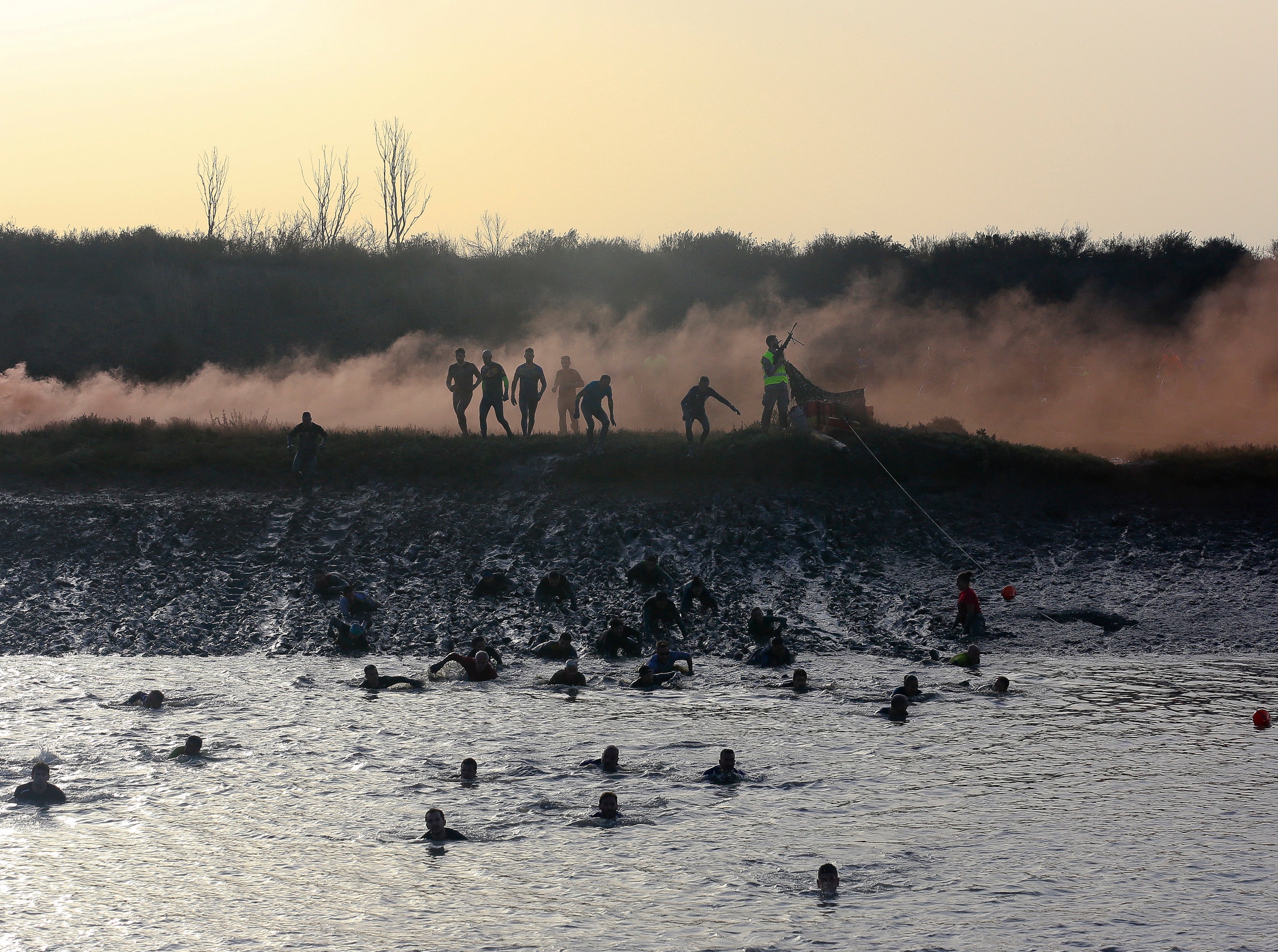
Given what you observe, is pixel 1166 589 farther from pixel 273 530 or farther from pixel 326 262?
pixel 326 262

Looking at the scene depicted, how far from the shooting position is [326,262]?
6222 centimetres

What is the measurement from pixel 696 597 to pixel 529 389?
8736mm

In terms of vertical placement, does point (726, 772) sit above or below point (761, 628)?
below

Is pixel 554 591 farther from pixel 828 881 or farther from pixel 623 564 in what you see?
pixel 828 881

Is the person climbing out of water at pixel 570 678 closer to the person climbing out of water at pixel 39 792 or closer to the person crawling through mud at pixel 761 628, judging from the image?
the person crawling through mud at pixel 761 628

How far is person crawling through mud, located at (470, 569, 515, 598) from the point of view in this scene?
24.4 meters

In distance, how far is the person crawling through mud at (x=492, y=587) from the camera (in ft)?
80.1

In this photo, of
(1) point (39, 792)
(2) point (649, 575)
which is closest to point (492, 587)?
(2) point (649, 575)

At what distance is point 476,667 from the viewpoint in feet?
67.8

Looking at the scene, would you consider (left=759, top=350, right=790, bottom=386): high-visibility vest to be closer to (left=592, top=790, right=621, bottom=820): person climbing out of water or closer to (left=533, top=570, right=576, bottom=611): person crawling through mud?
(left=533, top=570, right=576, bottom=611): person crawling through mud

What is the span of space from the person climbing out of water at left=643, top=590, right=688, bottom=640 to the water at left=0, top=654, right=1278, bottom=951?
9.26ft

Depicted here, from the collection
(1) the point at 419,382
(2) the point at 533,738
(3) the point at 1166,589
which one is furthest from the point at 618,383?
(2) the point at 533,738

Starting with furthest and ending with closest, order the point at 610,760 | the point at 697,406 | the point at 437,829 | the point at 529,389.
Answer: the point at 529,389, the point at 697,406, the point at 610,760, the point at 437,829

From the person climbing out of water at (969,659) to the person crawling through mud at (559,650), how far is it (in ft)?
21.8
